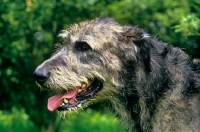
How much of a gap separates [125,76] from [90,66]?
382 millimetres

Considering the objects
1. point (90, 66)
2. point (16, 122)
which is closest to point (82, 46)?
point (90, 66)

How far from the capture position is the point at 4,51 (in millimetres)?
10406

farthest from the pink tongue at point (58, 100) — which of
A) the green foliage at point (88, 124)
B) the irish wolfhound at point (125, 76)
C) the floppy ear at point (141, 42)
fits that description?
the green foliage at point (88, 124)

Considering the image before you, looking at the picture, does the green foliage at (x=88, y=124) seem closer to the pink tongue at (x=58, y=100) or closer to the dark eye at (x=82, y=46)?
the pink tongue at (x=58, y=100)

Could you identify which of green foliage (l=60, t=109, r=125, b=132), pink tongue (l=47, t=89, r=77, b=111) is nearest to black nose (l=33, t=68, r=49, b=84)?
pink tongue (l=47, t=89, r=77, b=111)

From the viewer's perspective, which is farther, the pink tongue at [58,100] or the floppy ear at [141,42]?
the pink tongue at [58,100]

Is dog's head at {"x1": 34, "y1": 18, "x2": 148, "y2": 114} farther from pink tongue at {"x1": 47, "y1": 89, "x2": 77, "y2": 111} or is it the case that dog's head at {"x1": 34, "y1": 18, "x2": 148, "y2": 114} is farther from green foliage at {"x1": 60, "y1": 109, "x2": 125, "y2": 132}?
green foliage at {"x1": 60, "y1": 109, "x2": 125, "y2": 132}

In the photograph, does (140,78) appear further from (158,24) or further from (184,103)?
(158,24)

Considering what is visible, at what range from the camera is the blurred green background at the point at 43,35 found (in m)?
10.4

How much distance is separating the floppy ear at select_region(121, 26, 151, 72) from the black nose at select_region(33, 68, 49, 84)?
3.04 ft

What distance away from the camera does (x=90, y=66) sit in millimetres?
7016

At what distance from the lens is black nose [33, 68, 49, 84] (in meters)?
6.95

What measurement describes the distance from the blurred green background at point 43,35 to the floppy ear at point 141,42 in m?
1.88

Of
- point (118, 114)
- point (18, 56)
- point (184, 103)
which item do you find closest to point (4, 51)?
point (18, 56)
